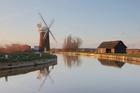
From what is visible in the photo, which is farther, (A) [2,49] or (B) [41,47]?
(B) [41,47]

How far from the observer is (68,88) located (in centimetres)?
1716

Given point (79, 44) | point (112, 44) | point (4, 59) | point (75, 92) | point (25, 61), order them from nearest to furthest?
point (75, 92) → point (4, 59) → point (25, 61) → point (112, 44) → point (79, 44)

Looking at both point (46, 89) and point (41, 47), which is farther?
point (41, 47)

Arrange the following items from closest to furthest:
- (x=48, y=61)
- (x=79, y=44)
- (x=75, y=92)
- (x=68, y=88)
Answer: (x=75, y=92) < (x=68, y=88) < (x=48, y=61) < (x=79, y=44)

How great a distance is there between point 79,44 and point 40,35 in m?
33.5

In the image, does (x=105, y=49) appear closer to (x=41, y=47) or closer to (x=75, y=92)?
(x=41, y=47)

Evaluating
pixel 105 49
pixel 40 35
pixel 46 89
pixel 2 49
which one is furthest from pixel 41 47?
pixel 46 89

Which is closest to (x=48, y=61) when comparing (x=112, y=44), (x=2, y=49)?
(x=2, y=49)

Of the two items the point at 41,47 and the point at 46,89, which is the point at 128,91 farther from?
the point at 41,47

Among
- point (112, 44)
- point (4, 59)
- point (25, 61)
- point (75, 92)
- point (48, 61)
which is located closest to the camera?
point (75, 92)

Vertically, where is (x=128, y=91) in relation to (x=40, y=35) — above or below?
below

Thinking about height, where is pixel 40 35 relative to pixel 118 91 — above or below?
above

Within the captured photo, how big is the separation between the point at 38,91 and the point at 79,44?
9096 cm

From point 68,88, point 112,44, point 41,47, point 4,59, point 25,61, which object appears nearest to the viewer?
point 68,88
